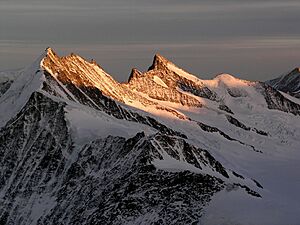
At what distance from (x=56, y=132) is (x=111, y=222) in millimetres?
45228

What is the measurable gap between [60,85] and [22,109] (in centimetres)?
2464

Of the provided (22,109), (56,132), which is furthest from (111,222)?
(22,109)

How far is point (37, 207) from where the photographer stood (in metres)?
142

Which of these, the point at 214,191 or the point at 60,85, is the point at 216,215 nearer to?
the point at 214,191

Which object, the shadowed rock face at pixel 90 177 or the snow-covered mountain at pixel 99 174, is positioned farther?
the shadowed rock face at pixel 90 177

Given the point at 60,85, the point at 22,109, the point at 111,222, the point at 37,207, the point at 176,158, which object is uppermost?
the point at 60,85

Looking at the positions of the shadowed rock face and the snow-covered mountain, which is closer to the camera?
the snow-covered mountain

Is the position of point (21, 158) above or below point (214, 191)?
above

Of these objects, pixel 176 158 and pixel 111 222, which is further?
pixel 176 158

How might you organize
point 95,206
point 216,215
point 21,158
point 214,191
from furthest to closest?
point 21,158, point 95,206, point 214,191, point 216,215

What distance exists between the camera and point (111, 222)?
11325 centimetres

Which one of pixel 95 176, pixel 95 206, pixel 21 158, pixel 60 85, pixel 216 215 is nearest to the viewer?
pixel 216 215

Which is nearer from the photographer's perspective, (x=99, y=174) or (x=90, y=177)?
(x=99, y=174)

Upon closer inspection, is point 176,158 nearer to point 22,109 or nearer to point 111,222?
point 111,222
